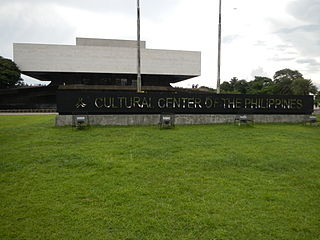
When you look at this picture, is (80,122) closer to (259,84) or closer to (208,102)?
(208,102)

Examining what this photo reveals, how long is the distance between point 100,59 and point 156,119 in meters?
30.0

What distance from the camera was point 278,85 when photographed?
5725 cm

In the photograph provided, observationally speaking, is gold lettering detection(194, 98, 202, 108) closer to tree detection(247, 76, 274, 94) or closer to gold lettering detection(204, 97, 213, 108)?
gold lettering detection(204, 97, 213, 108)

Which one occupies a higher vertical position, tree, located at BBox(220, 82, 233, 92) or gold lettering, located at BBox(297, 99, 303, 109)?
tree, located at BBox(220, 82, 233, 92)

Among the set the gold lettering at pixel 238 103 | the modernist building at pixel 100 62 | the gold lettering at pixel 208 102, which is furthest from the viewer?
the modernist building at pixel 100 62

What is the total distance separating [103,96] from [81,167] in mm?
7052

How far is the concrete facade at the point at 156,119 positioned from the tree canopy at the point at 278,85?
127 ft

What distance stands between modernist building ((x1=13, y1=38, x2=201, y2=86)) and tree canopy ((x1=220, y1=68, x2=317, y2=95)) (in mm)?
22070

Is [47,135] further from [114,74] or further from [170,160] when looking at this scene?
[114,74]

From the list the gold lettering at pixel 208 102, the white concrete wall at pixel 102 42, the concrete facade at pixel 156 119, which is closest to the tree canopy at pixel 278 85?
the white concrete wall at pixel 102 42

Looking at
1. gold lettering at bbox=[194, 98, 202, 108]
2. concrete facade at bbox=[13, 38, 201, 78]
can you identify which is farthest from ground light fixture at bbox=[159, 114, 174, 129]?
concrete facade at bbox=[13, 38, 201, 78]

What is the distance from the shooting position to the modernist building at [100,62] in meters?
37.2

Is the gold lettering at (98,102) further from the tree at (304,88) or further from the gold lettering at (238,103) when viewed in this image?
the tree at (304,88)

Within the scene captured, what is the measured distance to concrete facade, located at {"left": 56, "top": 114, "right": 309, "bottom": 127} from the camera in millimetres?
11478
